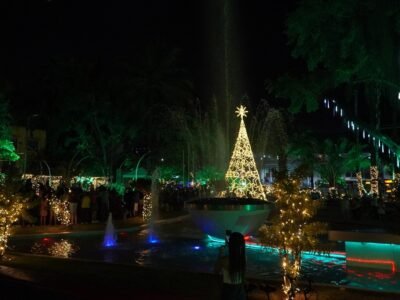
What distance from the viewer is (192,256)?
14.0 metres

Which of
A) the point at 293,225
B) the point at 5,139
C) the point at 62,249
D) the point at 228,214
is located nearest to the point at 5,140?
the point at 5,139

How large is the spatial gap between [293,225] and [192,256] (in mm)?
Answer: 6529

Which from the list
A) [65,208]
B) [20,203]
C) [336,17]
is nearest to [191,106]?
[65,208]

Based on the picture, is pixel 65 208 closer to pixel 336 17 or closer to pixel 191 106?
pixel 336 17

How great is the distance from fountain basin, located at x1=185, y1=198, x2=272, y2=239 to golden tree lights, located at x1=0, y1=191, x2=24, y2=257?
5.25 meters

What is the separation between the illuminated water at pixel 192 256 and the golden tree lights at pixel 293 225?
250 centimetres

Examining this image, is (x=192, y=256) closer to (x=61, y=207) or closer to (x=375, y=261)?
(x=375, y=261)

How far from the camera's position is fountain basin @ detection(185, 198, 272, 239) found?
14.6 metres

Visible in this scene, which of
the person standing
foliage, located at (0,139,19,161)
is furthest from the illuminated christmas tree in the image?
foliage, located at (0,139,19,161)

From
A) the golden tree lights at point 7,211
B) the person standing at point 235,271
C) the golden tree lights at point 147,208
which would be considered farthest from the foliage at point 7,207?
the golden tree lights at point 147,208

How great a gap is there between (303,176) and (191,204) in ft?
24.6

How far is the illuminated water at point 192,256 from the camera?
10.8 metres

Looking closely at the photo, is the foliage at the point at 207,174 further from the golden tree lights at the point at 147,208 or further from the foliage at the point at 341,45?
the foliage at the point at 341,45

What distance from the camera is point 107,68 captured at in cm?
4888
